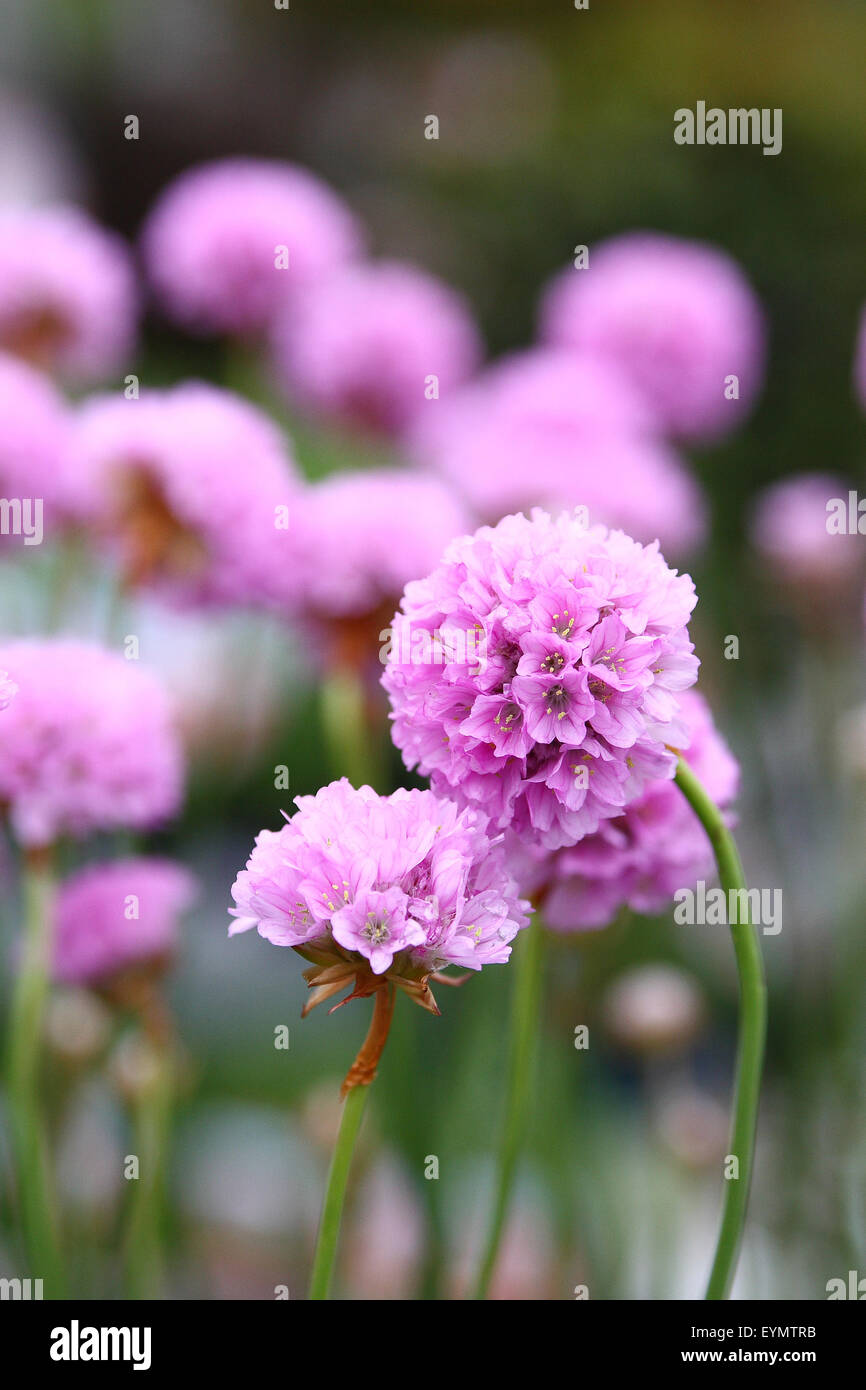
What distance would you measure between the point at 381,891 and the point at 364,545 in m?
0.31

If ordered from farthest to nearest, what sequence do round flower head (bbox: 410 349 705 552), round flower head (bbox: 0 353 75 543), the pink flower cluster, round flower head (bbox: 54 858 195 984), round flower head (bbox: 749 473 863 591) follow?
round flower head (bbox: 749 473 863 591) → round flower head (bbox: 410 349 705 552) → round flower head (bbox: 0 353 75 543) → round flower head (bbox: 54 858 195 984) → the pink flower cluster

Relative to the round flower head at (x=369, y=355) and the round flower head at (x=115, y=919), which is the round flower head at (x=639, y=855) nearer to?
the round flower head at (x=115, y=919)

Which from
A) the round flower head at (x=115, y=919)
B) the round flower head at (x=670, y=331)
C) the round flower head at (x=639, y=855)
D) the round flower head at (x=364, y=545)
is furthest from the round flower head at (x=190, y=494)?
the round flower head at (x=670, y=331)

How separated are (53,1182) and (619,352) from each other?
0.67 m

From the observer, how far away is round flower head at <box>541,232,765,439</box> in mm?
923

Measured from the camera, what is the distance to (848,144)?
1.54 meters

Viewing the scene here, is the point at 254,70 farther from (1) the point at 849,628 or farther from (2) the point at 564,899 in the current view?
(2) the point at 564,899

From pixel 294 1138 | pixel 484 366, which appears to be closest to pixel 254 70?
pixel 484 366

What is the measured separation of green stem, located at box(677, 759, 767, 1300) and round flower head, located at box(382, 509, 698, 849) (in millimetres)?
16

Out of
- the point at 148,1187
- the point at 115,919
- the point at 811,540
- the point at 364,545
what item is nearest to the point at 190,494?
the point at 364,545

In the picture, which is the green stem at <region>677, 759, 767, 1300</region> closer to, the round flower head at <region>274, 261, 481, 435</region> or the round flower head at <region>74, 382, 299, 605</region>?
the round flower head at <region>74, 382, 299, 605</region>

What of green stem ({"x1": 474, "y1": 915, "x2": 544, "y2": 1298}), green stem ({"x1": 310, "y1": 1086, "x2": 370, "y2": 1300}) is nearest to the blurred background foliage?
green stem ({"x1": 474, "y1": 915, "x2": 544, "y2": 1298})

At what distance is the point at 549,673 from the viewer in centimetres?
28

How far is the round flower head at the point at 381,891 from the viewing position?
275 mm
